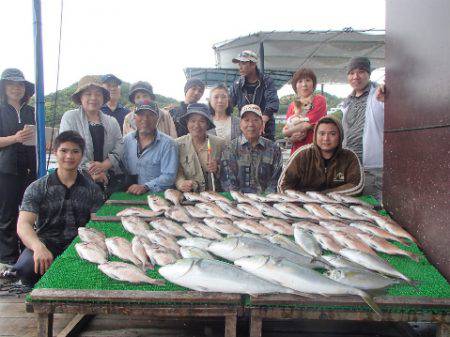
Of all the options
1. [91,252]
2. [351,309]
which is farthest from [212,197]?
[351,309]

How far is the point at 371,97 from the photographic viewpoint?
5137 mm

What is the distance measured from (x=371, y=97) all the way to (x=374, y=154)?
69 centimetres

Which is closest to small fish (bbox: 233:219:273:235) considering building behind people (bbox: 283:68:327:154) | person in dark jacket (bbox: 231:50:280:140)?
building behind people (bbox: 283:68:327:154)

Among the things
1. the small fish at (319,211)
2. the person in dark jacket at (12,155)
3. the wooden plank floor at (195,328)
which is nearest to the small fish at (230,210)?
the small fish at (319,211)

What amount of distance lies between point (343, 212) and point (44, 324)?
259 centimetres

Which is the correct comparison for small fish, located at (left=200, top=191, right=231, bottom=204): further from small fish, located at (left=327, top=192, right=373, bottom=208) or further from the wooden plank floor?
Result: the wooden plank floor

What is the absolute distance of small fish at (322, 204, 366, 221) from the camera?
3.75 m

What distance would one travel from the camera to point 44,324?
239cm

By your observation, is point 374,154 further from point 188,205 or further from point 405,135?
point 188,205

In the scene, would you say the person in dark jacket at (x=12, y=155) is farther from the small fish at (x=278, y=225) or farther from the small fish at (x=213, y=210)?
the small fish at (x=278, y=225)

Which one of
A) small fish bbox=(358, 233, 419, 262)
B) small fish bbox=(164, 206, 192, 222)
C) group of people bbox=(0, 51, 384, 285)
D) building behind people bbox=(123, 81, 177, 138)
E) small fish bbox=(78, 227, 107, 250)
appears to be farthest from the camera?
building behind people bbox=(123, 81, 177, 138)

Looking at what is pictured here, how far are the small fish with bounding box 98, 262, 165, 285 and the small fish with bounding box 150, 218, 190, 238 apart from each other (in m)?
0.72

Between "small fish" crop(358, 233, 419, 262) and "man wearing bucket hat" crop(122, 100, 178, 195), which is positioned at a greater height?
"man wearing bucket hat" crop(122, 100, 178, 195)

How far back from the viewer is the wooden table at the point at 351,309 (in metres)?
2.28
